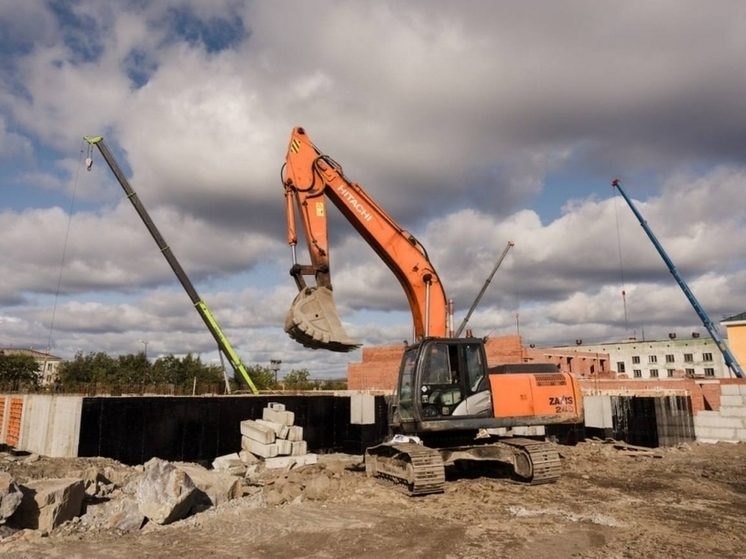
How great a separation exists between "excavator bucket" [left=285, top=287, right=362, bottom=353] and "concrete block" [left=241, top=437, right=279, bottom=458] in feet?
11.8

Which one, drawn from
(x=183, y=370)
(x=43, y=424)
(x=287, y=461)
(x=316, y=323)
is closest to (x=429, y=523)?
(x=316, y=323)

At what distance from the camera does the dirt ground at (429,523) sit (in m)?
6.64

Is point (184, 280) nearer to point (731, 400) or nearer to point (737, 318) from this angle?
point (731, 400)

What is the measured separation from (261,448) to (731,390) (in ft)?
50.2

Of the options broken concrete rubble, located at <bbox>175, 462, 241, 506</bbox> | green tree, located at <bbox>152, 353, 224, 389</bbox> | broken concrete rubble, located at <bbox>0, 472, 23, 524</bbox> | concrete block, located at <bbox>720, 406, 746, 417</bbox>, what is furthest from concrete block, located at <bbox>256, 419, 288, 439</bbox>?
green tree, located at <bbox>152, 353, 224, 389</bbox>

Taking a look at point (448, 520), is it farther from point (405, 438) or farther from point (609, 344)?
point (609, 344)

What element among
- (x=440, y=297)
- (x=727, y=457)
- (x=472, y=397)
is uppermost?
(x=440, y=297)

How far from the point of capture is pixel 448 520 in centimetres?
795

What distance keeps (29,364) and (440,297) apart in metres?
67.1

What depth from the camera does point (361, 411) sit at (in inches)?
647

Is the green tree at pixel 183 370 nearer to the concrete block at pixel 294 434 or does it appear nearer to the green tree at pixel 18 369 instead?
the green tree at pixel 18 369

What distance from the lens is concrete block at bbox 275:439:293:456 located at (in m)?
12.8

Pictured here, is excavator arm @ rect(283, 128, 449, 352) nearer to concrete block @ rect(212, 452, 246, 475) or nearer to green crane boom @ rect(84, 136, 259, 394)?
concrete block @ rect(212, 452, 246, 475)

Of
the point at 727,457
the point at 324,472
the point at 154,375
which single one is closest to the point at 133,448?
the point at 324,472
